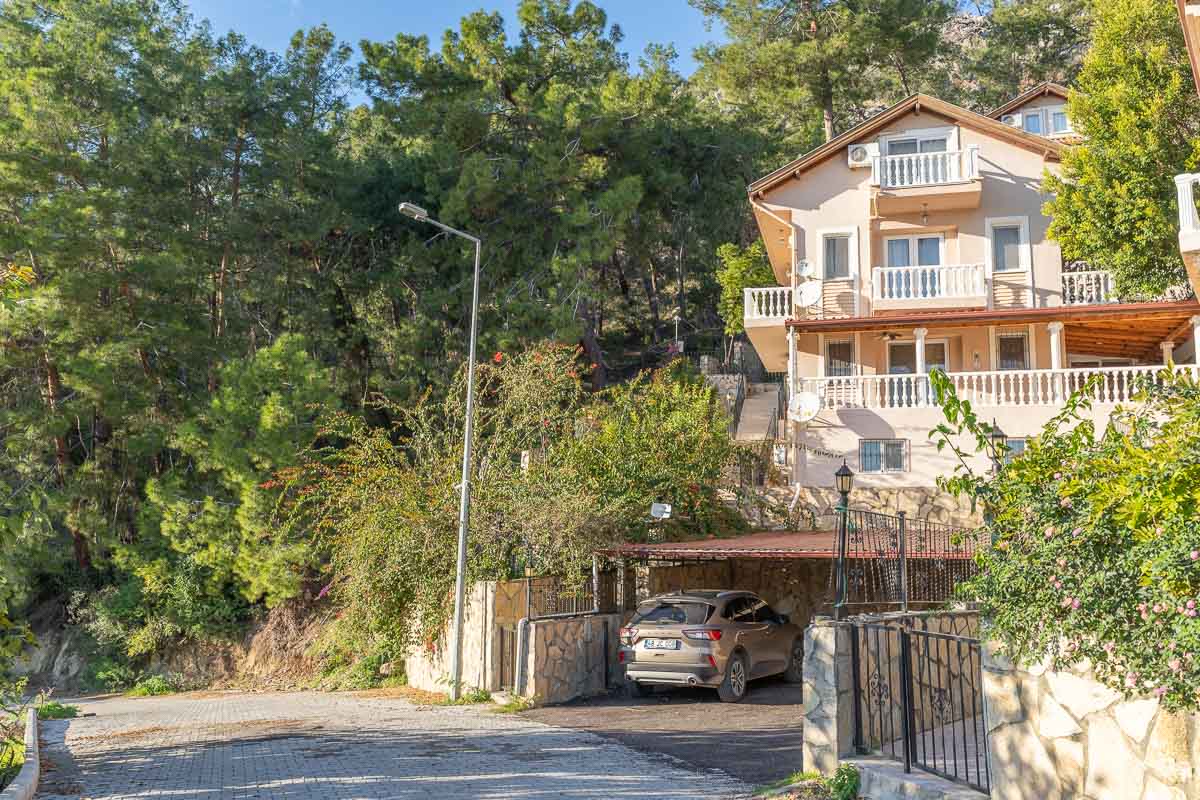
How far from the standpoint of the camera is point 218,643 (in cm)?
2784

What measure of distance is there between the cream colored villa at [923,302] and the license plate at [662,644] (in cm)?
1111

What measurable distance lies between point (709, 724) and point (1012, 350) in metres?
18.3

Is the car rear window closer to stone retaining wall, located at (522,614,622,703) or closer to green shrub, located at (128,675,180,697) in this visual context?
stone retaining wall, located at (522,614,622,703)

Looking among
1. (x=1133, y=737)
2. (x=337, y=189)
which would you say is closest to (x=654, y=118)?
(x=337, y=189)

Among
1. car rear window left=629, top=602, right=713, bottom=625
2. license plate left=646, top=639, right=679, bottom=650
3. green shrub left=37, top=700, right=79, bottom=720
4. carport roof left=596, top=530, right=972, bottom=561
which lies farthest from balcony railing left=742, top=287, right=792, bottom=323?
green shrub left=37, top=700, right=79, bottom=720

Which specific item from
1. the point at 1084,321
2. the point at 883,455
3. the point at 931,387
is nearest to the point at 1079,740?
the point at 931,387

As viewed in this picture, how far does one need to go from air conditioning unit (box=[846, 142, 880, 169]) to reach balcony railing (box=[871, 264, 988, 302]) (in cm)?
320

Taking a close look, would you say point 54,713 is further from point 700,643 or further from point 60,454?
point 60,454

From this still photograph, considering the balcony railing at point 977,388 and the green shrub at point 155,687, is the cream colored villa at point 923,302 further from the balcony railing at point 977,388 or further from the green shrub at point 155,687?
the green shrub at point 155,687

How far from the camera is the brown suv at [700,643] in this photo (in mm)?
14609

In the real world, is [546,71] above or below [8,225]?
above

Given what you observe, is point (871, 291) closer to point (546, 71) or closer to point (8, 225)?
point (546, 71)

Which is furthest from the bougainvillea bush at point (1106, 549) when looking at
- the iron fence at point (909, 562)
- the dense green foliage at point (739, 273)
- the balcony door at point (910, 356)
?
the dense green foliage at point (739, 273)

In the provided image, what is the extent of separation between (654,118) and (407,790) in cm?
2882
